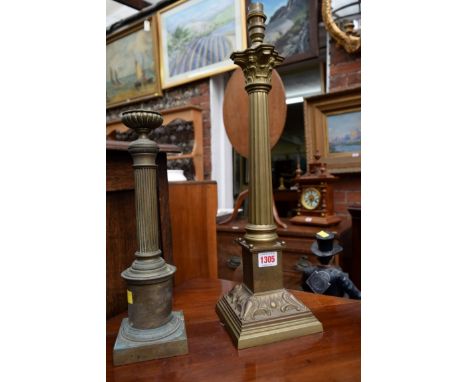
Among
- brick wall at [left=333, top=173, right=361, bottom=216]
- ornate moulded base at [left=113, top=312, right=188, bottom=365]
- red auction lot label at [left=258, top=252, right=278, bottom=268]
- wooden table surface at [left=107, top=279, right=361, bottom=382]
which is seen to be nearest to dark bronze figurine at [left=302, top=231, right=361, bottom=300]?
wooden table surface at [left=107, top=279, right=361, bottom=382]

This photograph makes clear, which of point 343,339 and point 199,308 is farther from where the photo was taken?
point 199,308

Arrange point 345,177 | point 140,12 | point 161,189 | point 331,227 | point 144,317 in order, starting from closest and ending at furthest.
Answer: point 144,317, point 161,189, point 331,227, point 345,177, point 140,12

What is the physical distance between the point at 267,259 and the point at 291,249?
30.5 inches

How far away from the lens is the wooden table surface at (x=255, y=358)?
0.45 meters

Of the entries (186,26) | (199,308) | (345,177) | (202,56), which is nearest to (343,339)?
(199,308)

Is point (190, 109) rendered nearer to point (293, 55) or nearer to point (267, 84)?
point (293, 55)

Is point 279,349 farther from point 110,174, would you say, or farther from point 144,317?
point 110,174

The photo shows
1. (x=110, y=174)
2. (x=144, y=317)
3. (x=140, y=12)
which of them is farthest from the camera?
(x=140, y=12)

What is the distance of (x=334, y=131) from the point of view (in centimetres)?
165

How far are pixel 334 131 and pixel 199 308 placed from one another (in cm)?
134

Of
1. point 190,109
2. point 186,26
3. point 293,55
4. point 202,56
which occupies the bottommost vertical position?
point 190,109

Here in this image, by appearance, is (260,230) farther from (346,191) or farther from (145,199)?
(346,191)

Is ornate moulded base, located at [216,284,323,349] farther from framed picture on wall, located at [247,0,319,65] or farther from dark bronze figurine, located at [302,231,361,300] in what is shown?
framed picture on wall, located at [247,0,319,65]

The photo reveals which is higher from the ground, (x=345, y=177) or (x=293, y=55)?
(x=293, y=55)
